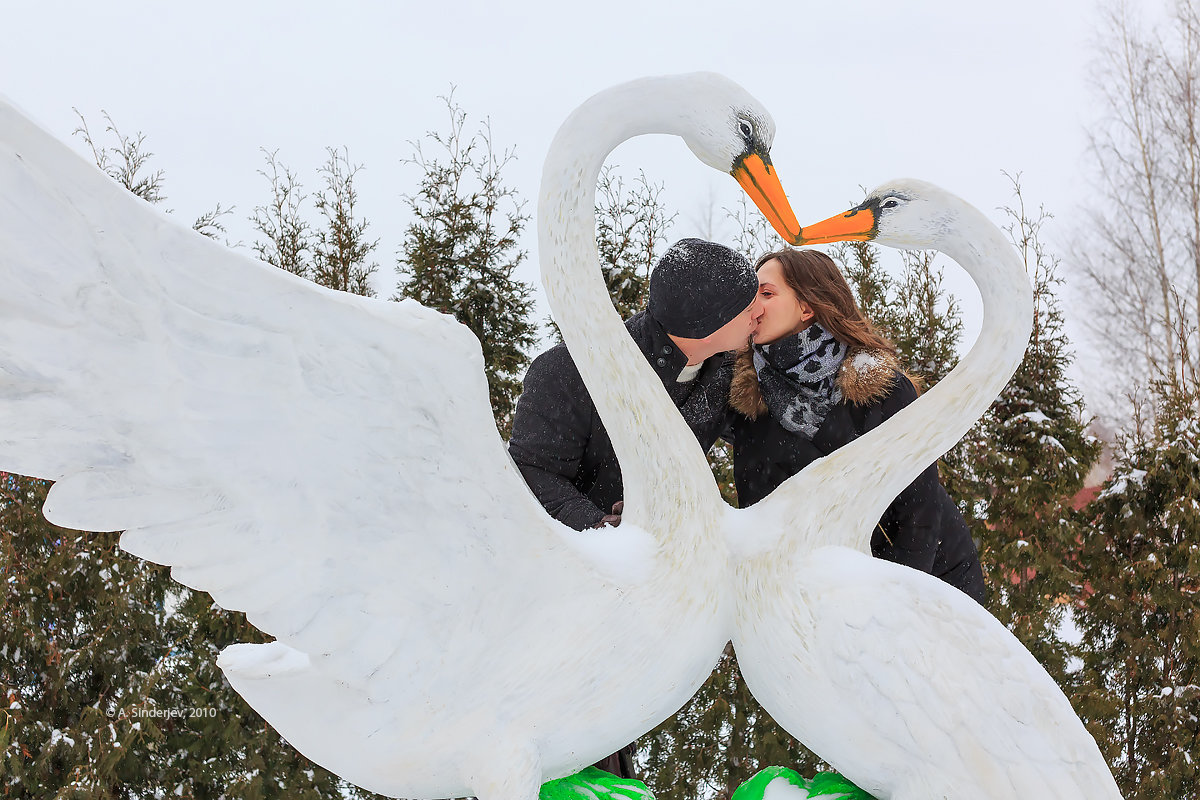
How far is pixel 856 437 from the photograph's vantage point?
1.60 metres

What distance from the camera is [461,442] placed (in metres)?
1.07

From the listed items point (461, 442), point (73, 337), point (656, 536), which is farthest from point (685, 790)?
point (73, 337)

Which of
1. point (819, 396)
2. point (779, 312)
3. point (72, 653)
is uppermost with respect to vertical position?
point (779, 312)

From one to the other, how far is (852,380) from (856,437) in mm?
99

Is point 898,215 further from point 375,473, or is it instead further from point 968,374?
point 375,473

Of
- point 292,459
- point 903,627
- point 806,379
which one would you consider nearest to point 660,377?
point 806,379

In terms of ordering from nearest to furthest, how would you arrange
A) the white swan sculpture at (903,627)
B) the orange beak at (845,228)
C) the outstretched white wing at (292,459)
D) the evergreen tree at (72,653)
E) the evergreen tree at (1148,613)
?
the outstretched white wing at (292,459), the white swan sculpture at (903,627), the orange beak at (845,228), the evergreen tree at (72,653), the evergreen tree at (1148,613)

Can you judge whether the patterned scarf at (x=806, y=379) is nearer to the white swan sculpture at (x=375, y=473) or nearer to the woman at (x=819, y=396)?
the woman at (x=819, y=396)

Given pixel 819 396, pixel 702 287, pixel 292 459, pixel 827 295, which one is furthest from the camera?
pixel 827 295

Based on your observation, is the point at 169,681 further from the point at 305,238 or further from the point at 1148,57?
the point at 1148,57

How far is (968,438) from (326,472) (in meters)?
2.70

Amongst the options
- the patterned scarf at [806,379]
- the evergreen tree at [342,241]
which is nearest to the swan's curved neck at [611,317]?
the patterned scarf at [806,379]

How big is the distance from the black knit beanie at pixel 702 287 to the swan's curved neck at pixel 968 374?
278 mm

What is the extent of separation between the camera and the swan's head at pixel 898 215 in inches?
51.5
